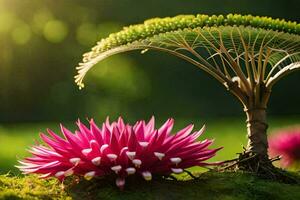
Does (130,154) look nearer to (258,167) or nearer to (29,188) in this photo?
(29,188)

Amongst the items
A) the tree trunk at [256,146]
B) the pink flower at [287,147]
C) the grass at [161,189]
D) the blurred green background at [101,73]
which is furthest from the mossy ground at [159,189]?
the blurred green background at [101,73]

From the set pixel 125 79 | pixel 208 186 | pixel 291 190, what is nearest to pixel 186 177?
pixel 208 186

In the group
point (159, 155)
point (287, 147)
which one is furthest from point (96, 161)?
point (287, 147)

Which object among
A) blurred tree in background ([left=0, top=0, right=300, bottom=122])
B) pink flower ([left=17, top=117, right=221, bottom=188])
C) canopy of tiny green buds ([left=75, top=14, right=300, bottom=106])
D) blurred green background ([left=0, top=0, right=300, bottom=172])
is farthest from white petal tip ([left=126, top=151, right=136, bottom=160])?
blurred tree in background ([left=0, top=0, right=300, bottom=122])

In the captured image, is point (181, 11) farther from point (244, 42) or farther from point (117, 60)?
point (244, 42)

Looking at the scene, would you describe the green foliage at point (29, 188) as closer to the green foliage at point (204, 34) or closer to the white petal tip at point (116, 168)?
the white petal tip at point (116, 168)

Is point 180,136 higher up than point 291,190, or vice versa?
point 180,136

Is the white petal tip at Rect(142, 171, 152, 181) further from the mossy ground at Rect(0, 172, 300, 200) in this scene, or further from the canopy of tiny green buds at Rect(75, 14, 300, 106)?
the canopy of tiny green buds at Rect(75, 14, 300, 106)
